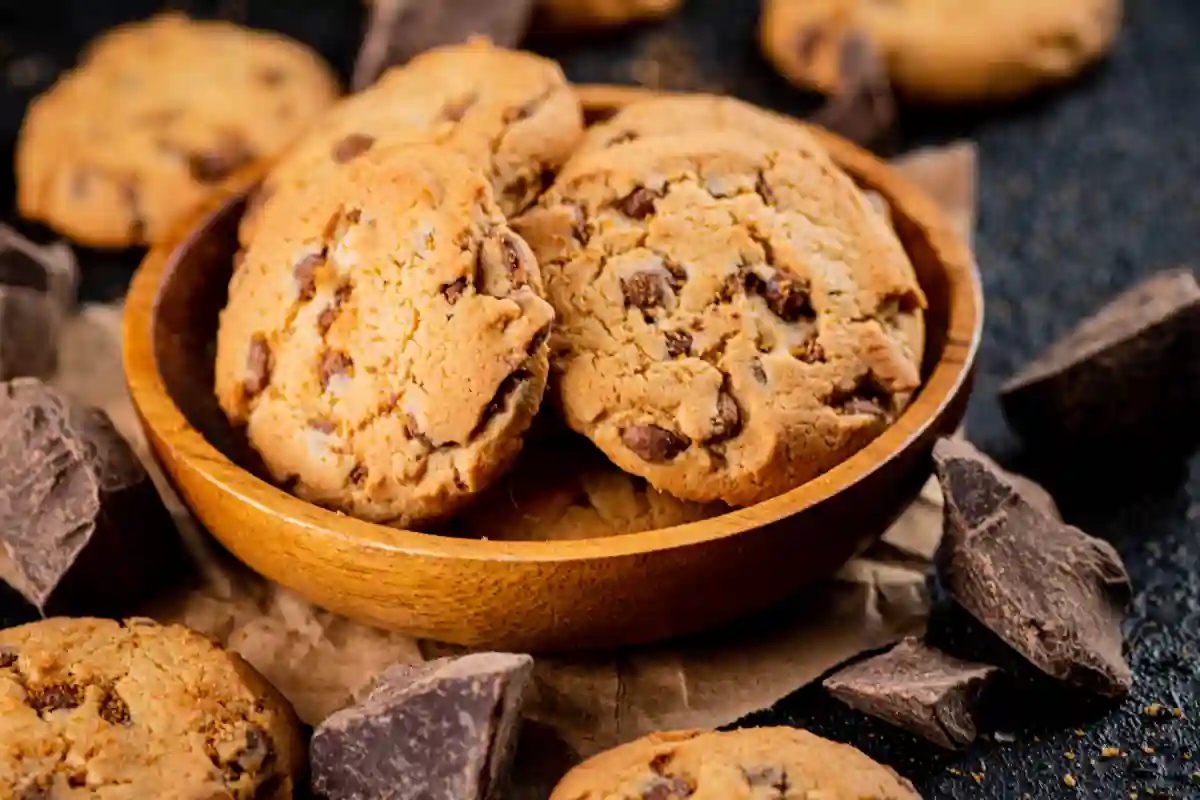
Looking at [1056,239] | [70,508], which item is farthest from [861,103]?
[70,508]

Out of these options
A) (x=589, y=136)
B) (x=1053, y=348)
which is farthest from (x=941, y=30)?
(x=589, y=136)

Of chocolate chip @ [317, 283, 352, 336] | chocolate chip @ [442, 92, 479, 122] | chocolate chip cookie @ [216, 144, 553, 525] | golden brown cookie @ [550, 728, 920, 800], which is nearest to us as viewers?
golden brown cookie @ [550, 728, 920, 800]

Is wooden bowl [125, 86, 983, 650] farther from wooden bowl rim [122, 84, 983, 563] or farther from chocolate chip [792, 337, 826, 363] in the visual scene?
chocolate chip [792, 337, 826, 363]

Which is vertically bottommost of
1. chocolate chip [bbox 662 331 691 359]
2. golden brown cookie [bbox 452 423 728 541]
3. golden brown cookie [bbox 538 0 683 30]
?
golden brown cookie [bbox 538 0 683 30]

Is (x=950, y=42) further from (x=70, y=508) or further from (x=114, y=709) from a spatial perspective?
(x=114, y=709)

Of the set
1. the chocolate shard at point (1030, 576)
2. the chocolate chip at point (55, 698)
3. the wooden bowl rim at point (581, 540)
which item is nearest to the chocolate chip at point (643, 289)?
the wooden bowl rim at point (581, 540)

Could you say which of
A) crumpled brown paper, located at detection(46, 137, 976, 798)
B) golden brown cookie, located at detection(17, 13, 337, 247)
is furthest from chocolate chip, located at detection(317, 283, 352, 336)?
golden brown cookie, located at detection(17, 13, 337, 247)

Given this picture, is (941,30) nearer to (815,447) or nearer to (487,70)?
(487,70)
